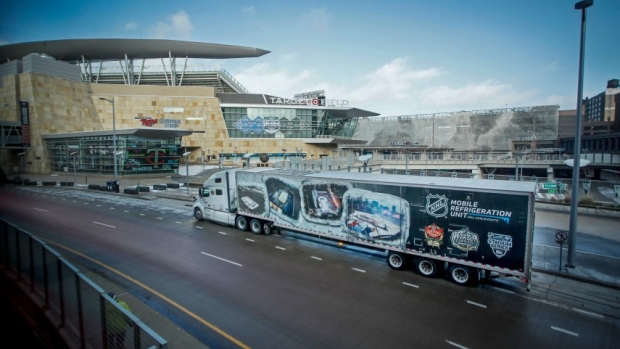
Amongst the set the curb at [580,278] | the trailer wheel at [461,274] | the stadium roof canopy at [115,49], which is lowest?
the curb at [580,278]

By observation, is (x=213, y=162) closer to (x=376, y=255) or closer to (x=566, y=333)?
(x=376, y=255)

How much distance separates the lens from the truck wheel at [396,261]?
13672mm

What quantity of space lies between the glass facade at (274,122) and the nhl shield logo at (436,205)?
6559cm

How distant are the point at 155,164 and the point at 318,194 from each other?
45.5 m

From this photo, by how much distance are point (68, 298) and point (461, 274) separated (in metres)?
12.2

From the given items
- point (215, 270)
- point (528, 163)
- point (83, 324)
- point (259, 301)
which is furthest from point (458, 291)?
point (528, 163)

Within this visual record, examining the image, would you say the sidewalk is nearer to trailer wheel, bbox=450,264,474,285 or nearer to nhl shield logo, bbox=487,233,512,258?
trailer wheel, bbox=450,264,474,285

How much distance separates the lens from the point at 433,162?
63.6 meters

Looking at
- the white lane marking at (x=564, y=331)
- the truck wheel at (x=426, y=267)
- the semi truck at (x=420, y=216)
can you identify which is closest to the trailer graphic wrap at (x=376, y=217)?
the semi truck at (x=420, y=216)

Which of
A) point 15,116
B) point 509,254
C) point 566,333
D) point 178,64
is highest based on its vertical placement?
point 178,64

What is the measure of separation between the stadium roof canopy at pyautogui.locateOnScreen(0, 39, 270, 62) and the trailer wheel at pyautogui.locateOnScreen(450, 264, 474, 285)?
89.4 metres

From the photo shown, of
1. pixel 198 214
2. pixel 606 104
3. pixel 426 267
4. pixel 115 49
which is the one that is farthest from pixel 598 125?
pixel 115 49

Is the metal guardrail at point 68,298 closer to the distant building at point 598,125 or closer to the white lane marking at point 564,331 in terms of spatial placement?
the white lane marking at point 564,331

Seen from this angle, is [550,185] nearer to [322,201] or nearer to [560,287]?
[560,287]
